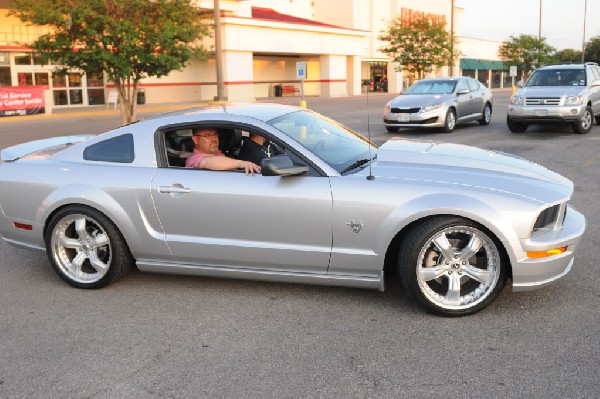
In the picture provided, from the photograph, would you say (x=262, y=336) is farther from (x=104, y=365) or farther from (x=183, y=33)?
(x=183, y=33)

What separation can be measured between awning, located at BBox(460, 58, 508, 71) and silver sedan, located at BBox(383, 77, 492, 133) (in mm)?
59006

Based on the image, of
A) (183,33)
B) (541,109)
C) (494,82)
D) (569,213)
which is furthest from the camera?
(494,82)

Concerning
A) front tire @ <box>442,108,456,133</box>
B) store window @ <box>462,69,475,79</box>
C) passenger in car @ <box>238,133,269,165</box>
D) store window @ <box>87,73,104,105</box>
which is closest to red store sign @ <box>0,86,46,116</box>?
store window @ <box>87,73,104,105</box>

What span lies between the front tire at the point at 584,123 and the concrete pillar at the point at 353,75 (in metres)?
37.2

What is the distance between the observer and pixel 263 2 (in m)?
53.2

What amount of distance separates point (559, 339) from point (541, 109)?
12998mm

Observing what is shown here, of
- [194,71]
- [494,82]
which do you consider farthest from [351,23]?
[494,82]

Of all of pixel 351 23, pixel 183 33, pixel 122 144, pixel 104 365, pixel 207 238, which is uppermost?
pixel 351 23

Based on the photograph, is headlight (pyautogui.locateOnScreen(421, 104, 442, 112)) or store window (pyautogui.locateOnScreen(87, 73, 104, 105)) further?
store window (pyautogui.locateOnScreen(87, 73, 104, 105))

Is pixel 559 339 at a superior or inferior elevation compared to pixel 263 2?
inferior

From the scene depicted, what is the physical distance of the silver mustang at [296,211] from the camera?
4.32 meters

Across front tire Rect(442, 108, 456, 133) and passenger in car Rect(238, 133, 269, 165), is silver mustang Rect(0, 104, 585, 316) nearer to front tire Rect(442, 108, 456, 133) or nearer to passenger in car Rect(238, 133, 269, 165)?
passenger in car Rect(238, 133, 269, 165)

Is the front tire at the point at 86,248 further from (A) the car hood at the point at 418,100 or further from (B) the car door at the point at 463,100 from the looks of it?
(B) the car door at the point at 463,100

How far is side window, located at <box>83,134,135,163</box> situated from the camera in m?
5.14
